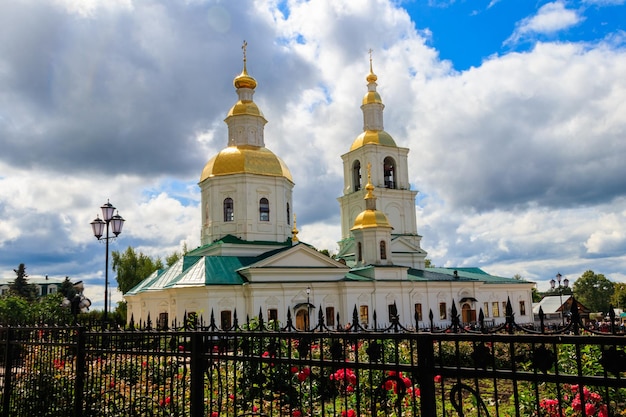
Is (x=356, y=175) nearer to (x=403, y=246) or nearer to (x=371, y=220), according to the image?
(x=403, y=246)

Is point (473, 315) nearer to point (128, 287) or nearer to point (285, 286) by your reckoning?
point (285, 286)

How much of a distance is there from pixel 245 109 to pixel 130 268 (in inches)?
910

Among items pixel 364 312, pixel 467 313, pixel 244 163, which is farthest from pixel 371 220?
pixel 467 313

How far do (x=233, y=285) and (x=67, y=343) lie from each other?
2420 centimetres

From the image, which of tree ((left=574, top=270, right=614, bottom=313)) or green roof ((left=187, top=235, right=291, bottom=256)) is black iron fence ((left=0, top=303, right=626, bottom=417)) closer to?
green roof ((left=187, top=235, right=291, bottom=256))

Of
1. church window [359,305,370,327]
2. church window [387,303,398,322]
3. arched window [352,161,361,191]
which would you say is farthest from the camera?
arched window [352,161,361,191]

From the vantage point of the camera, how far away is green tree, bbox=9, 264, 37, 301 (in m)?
74.4

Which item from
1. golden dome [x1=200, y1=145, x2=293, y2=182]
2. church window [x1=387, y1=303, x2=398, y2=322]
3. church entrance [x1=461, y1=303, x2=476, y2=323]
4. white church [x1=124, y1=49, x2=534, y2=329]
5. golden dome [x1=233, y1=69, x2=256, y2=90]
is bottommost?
church entrance [x1=461, y1=303, x2=476, y2=323]

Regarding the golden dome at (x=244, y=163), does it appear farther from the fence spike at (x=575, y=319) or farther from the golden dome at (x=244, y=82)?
the fence spike at (x=575, y=319)

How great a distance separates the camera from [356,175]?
4803cm

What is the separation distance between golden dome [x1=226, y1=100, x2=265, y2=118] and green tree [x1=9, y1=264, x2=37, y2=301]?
1990 inches

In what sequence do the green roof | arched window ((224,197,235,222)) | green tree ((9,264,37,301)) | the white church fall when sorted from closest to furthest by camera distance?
1. the white church
2. the green roof
3. arched window ((224,197,235,222))
4. green tree ((9,264,37,301))

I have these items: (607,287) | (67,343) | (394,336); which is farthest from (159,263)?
(607,287)

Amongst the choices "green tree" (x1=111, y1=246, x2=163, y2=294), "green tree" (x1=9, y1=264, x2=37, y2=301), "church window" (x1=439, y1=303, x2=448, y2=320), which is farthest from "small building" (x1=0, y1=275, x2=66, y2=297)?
"church window" (x1=439, y1=303, x2=448, y2=320)
